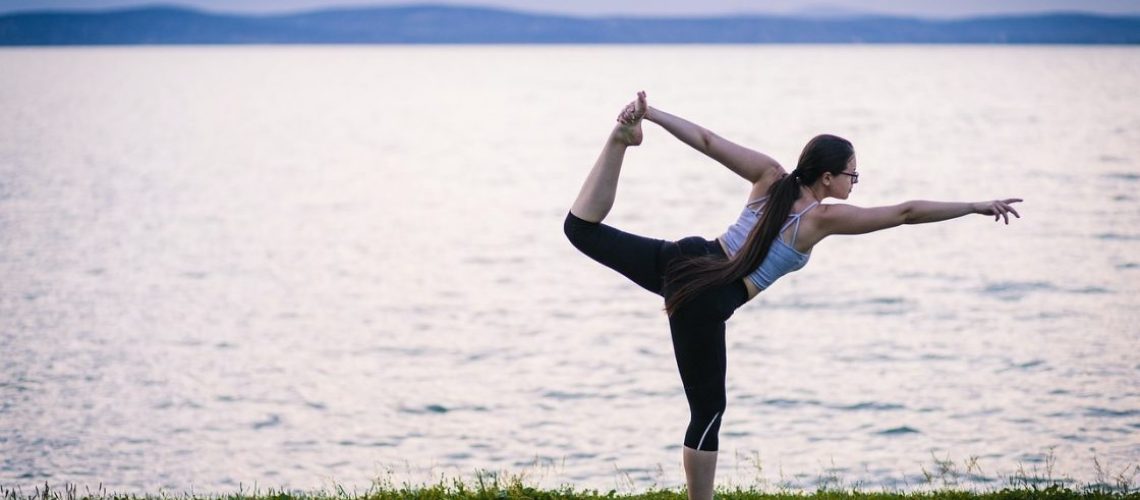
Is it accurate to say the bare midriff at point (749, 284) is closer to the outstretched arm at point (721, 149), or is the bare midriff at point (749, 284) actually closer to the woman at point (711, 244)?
the woman at point (711, 244)

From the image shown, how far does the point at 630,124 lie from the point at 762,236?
1.09 meters

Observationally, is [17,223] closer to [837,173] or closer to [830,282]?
[830,282]

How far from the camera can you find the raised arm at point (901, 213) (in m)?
7.47

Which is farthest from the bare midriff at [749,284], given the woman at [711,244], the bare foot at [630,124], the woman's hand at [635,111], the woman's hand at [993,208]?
the woman's hand at [993,208]

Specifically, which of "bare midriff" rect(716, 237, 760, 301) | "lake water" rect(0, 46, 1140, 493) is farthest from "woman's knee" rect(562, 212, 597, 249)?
"lake water" rect(0, 46, 1140, 493)

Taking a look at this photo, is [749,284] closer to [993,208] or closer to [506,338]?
[993,208]

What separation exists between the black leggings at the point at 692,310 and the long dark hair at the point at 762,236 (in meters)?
0.08

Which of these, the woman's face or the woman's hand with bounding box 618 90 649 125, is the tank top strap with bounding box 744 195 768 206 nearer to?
the woman's face

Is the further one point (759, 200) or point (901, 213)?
point (759, 200)

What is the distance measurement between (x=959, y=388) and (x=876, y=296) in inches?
421

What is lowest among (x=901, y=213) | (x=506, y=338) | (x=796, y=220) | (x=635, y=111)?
(x=506, y=338)

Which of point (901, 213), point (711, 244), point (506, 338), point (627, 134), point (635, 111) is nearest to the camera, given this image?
point (901, 213)

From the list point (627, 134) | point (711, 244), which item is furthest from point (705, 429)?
point (627, 134)

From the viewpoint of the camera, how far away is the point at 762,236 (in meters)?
7.73
